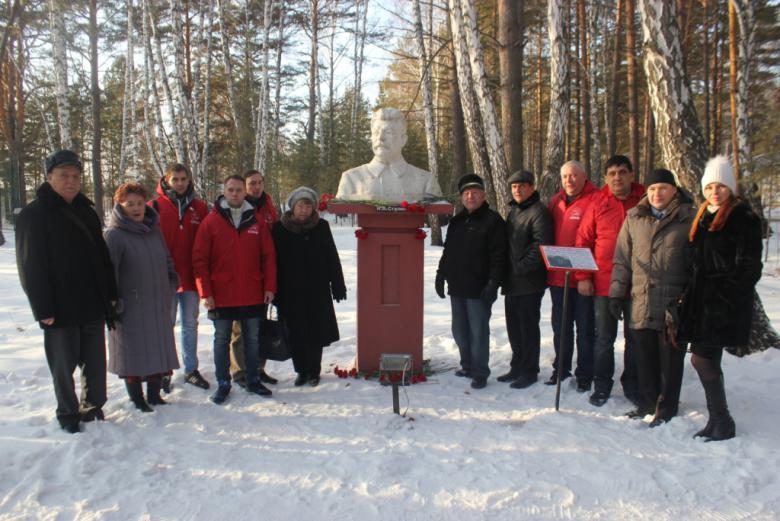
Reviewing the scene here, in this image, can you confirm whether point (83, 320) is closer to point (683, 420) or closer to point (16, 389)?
point (16, 389)

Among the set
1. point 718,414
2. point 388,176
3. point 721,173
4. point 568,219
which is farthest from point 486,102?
point 718,414

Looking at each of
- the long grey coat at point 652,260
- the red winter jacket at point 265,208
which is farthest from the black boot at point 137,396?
the long grey coat at point 652,260

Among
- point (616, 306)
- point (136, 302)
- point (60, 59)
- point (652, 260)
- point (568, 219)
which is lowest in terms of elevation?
point (616, 306)

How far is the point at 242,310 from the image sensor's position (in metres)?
4.10

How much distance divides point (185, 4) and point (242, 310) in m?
16.9

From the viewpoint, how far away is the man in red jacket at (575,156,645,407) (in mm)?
3936

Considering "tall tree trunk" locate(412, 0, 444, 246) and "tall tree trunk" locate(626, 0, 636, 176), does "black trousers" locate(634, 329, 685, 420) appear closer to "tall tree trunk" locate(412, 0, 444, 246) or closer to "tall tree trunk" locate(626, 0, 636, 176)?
"tall tree trunk" locate(412, 0, 444, 246)

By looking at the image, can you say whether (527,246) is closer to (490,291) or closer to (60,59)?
(490,291)

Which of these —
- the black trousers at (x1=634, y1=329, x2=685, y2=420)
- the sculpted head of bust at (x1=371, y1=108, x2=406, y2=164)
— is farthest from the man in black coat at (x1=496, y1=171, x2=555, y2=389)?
the sculpted head of bust at (x1=371, y1=108, x2=406, y2=164)

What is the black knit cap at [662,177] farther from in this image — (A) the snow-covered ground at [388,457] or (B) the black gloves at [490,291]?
(A) the snow-covered ground at [388,457]

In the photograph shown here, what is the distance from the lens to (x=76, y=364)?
347 cm

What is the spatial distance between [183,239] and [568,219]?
3199mm

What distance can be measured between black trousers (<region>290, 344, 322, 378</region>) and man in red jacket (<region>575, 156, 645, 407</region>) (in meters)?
2.26

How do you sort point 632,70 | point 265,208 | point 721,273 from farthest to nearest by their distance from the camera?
point 632,70, point 265,208, point 721,273
